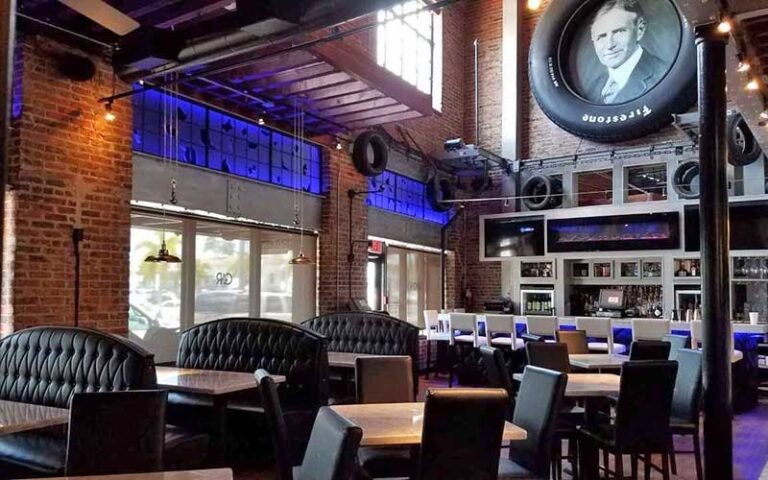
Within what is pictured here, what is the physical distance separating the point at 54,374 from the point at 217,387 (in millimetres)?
1095

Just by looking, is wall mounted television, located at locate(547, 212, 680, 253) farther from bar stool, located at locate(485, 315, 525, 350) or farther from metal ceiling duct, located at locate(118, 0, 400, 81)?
metal ceiling duct, located at locate(118, 0, 400, 81)

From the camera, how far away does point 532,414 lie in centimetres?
349

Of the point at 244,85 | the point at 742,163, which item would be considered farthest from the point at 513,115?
the point at 244,85

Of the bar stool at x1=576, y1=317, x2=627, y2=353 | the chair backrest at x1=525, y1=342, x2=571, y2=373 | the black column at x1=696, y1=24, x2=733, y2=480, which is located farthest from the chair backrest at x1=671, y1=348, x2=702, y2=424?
the bar stool at x1=576, y1=317, x2=627, y2=353

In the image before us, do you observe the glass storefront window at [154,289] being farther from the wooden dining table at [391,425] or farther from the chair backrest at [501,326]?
the chair backrest at [501,326]

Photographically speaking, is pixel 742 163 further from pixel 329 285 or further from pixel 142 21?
pixel 142 21

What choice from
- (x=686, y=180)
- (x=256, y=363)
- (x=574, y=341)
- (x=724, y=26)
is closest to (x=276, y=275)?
(x=256, y=363)

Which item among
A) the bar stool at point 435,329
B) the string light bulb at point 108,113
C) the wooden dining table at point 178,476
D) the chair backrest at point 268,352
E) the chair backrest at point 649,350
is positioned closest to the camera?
the wooden dining table at point 178,476

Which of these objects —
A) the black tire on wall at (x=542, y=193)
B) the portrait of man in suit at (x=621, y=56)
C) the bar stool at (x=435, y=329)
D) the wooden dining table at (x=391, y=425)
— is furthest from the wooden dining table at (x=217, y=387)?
the portrait of man in suit at (x=621, y=56)

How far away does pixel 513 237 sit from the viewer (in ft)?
36.1

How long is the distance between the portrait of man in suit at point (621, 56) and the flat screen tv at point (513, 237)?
2389mm

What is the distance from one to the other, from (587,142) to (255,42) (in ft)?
25.5

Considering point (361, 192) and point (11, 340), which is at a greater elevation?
point (361, 192)

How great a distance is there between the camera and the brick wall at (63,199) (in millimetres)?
5035
